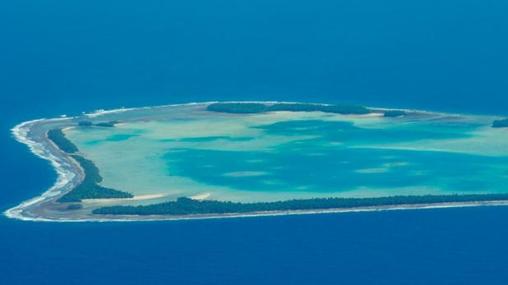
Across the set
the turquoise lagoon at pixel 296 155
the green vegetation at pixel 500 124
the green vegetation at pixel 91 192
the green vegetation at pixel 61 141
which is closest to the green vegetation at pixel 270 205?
the turquoise lagoon at pixel 296 155

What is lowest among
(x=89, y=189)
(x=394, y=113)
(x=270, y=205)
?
(x=270, y=205)

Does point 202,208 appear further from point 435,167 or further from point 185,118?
point 185,118

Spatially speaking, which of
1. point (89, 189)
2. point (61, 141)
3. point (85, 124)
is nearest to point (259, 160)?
point (89, 189)

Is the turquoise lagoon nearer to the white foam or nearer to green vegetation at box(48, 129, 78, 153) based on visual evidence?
green vegetation at box(48, 129, 78, 153)

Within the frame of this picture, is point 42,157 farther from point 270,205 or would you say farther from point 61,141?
point 270,205

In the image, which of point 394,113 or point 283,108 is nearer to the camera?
point 394,113

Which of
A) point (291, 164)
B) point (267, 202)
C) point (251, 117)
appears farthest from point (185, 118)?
point (267, 202)

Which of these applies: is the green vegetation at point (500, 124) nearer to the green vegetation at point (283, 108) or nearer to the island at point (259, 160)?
the island at point (259, 160)
